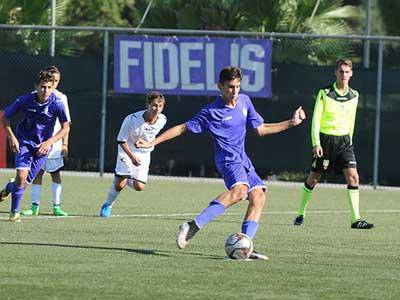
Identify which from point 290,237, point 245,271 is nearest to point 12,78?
point 290,237

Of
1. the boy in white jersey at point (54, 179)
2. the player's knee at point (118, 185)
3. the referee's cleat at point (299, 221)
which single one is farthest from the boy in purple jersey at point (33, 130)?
the referee's cleat at point (299, 221)

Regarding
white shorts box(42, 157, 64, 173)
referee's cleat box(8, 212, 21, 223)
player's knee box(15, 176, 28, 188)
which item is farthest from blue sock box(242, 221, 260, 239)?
white shorts box(42, 157, 64, 173)

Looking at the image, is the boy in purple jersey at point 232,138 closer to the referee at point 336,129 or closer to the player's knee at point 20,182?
the player's knee at point 20,182

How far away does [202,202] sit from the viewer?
20.1m

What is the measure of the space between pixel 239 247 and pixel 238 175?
33.5 inches

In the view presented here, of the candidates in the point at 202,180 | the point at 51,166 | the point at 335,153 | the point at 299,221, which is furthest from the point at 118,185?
the point at 202,180

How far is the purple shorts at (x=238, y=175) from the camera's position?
1259 centimetres

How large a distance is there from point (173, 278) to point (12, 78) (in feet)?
50.4

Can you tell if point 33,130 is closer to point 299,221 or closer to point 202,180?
point 299,221

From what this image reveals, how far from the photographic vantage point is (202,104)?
2473cm

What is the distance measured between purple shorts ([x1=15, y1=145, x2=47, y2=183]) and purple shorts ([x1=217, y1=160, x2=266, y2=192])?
3.43 meters

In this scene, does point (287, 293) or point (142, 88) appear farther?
point (142, 88)

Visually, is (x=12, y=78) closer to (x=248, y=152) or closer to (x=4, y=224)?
(x=248, y=152)

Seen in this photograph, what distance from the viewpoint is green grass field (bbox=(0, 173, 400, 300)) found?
32.8ft
